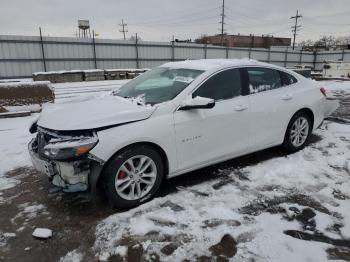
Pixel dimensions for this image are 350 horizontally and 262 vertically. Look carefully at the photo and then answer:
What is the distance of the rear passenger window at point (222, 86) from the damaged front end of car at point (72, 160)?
1.44 m

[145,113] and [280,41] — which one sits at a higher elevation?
[280,41]

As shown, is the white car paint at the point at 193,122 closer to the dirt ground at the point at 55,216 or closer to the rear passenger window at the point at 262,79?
the rear passenger window at the point at 262,79

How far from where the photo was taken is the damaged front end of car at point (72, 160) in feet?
9.93

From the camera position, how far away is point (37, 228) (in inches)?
122

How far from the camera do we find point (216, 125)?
3879 mm

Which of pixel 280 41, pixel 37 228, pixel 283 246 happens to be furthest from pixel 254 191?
pixel 280 41

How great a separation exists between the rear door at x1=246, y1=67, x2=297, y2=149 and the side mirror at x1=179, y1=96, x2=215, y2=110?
0.97 metres

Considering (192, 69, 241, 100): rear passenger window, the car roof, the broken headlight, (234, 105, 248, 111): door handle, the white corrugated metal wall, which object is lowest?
the broken headlight

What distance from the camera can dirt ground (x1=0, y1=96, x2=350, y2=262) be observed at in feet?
9.00

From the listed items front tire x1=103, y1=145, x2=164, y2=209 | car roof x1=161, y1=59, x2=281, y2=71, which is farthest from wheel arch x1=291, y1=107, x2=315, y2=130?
front tire x1=103, y1=145, x2=164, y2=209

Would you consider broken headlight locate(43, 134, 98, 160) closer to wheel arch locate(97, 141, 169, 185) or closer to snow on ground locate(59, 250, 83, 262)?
wheel arch locate(97, 141, 169, 185)

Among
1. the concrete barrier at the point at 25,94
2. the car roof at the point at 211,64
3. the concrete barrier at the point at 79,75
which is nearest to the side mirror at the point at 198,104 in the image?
the car roof at the point at 211,64

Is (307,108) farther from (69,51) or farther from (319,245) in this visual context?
(69,51)

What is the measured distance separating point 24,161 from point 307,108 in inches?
185
